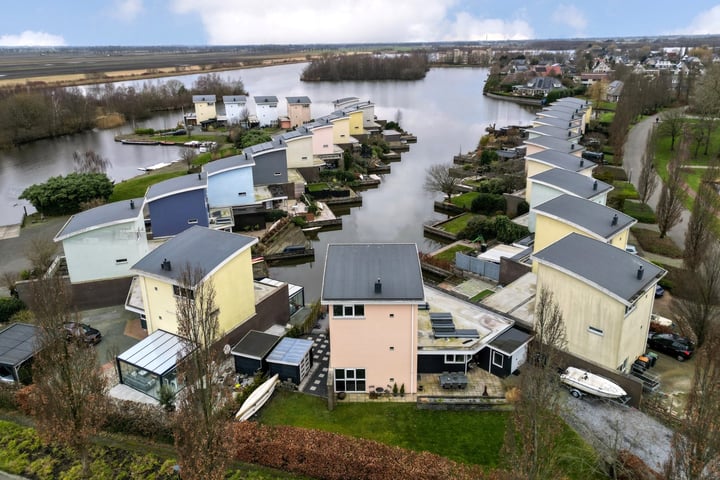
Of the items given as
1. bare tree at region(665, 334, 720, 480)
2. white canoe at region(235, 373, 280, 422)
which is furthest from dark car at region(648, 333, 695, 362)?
white canoe at region(235, 373, 280, 422)

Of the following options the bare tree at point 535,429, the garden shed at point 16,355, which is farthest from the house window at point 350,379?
the garden shed at point 16,355

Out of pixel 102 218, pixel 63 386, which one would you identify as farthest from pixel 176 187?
pixel 63 386

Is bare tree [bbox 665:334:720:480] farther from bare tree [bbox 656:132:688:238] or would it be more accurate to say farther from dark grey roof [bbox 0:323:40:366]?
bare tree [bbox 656:132:688:238]

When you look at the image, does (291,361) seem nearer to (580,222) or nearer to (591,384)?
(591,384)

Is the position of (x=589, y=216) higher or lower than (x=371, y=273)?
higher

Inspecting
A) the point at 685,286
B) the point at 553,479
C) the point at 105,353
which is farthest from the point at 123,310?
the point at 685,286

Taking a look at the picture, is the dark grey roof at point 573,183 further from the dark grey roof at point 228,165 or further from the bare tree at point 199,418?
the bare tree at point 199,418

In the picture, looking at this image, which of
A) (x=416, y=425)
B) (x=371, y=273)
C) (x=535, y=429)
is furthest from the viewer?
(x=371, y=273)
